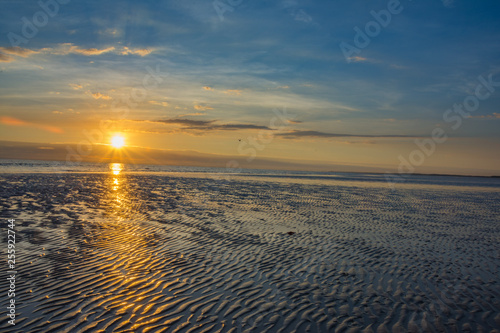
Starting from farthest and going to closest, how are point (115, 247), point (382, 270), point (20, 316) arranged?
point (115, 247) < point (382, 270) < point (20, 316)

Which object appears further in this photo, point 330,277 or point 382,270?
point 382,270

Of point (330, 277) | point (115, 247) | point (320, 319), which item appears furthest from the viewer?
point (115, 247)

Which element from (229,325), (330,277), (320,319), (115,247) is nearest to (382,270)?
(330,277)

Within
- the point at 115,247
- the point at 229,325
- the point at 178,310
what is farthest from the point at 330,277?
the point at 115,247

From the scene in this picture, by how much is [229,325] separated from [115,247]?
7.53m

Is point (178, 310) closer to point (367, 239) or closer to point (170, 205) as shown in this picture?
point (367, 239)

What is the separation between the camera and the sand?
6992mm

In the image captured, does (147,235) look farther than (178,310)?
Yes

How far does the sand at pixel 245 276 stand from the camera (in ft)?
22.9

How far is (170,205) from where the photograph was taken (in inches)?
990

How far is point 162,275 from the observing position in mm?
9500

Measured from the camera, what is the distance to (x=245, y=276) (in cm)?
984

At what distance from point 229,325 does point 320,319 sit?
7.23ft

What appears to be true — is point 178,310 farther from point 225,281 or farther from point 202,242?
point 202,242
